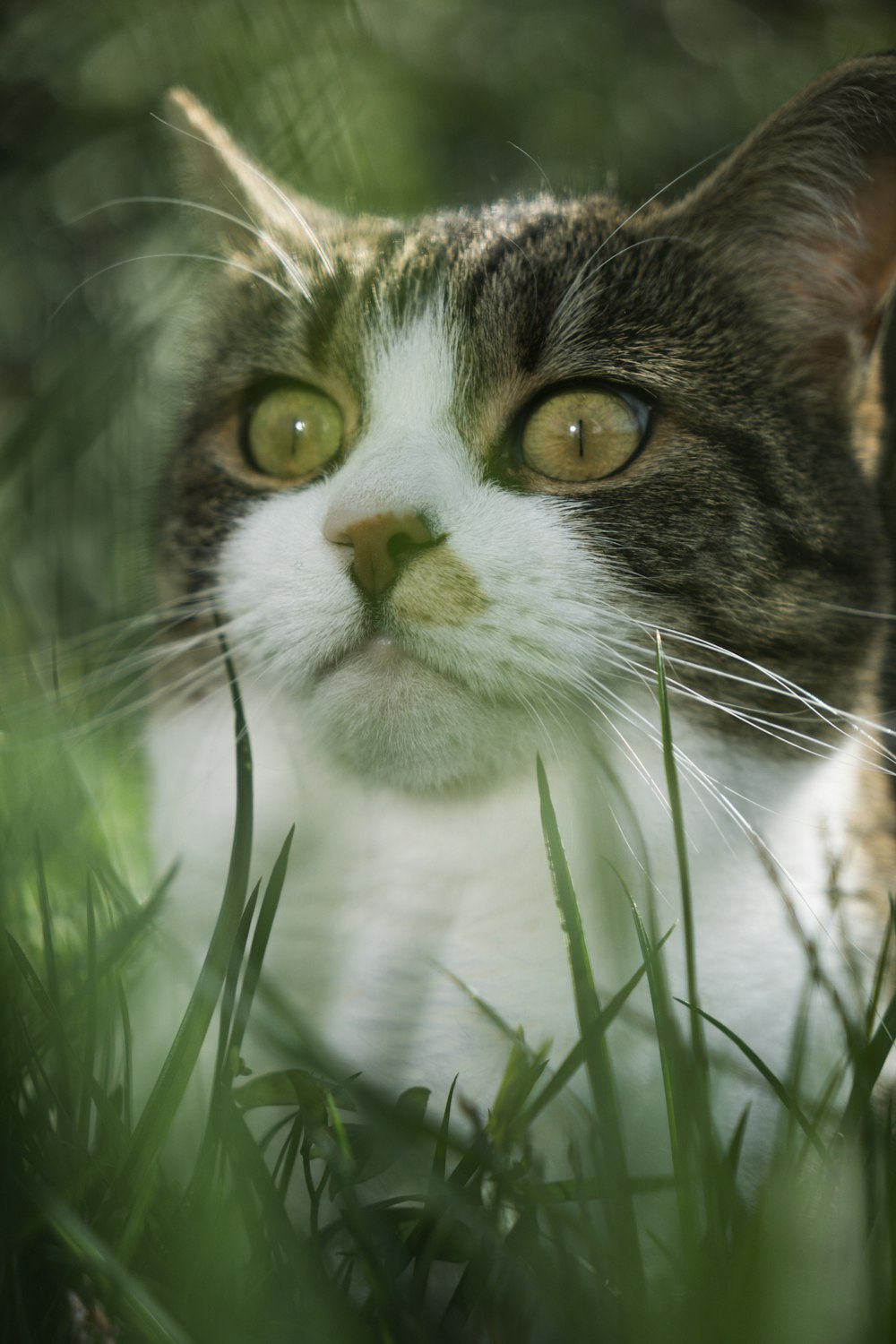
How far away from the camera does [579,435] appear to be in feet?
2.51

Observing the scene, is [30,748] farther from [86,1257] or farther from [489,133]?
[489,133]

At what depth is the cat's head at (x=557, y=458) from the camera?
71 cm

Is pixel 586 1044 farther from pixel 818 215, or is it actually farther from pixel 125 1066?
pixel 818 215

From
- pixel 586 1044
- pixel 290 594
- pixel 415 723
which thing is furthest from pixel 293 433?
pixel 586 1044

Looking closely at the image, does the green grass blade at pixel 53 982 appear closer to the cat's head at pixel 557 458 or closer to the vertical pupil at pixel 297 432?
the cat's head at pixel 557 458

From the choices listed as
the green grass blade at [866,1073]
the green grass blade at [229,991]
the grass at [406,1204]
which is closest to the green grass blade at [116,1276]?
the grass at [406,1204]

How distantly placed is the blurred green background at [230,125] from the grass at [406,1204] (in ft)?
2.43

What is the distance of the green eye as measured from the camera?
0.86 metres

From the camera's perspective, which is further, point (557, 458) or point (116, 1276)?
point (557, 458)

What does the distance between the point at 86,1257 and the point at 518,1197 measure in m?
0.23

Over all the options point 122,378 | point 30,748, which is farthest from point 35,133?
point 30,748

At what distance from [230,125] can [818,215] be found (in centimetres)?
84

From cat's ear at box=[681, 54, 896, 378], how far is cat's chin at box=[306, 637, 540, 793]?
45 cm

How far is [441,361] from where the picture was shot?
0.80 metres
